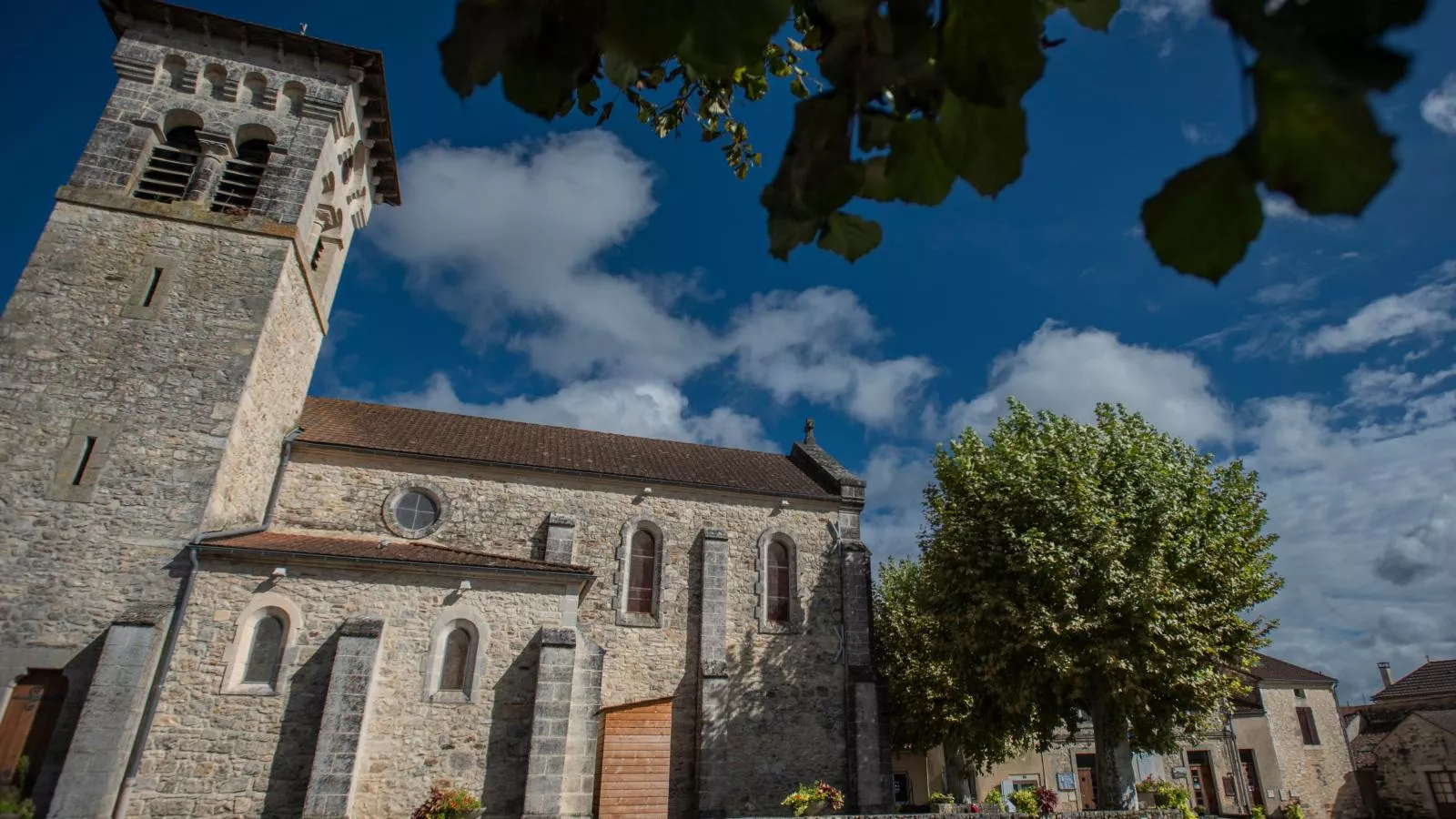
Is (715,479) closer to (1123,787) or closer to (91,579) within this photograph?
(1123,787)

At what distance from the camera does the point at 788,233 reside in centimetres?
136

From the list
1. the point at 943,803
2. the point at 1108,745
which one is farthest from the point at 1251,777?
the point at 1108,745

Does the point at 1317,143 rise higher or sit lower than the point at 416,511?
lower

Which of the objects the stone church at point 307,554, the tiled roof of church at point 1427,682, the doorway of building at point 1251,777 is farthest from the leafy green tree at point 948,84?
the tiled roof of church at point 1427,682

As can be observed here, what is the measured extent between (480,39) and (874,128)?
26.1 inches

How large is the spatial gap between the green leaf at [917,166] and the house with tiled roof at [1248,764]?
27.4 m

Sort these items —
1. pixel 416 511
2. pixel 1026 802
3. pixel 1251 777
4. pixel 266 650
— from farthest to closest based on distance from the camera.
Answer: pixel 1251 777 → pixel 1026 802 → pixel 416 511 → pixel 266 650

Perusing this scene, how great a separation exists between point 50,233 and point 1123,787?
24352mm

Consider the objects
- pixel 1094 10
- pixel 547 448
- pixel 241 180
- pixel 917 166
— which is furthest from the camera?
pixel 547 448

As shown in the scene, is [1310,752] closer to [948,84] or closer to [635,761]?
[635,761]

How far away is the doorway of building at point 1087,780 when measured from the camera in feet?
87.0

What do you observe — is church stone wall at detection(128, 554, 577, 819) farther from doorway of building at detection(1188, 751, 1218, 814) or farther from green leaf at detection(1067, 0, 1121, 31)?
doorway of building at detection(1188, 751, 1218, 814)

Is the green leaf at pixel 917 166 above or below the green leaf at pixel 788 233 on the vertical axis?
above

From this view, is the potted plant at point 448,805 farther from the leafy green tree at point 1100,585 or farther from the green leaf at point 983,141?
the green leaf at point 983,141
